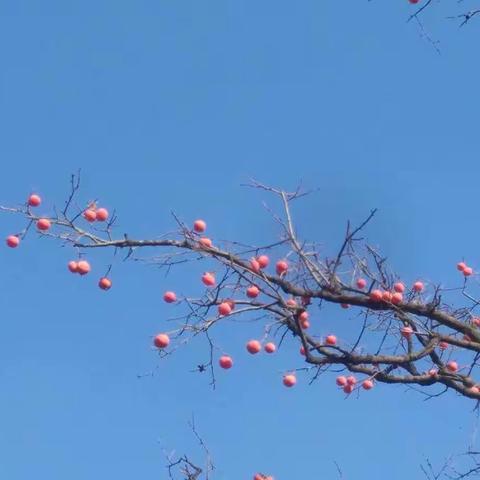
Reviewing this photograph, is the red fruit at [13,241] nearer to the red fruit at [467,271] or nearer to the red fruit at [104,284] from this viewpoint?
the red fruit at [104,284]

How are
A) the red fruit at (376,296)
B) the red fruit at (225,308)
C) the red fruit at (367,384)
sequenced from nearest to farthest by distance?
the red fruit at (225,308), the red fruit at (376,296), the red fruit at (367,384)

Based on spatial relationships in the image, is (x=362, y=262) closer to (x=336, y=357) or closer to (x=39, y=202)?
(x=336, y=357)

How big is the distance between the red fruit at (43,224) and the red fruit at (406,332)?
2208 millimetres

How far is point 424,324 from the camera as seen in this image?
484cm

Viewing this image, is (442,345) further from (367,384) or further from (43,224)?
(43,224)

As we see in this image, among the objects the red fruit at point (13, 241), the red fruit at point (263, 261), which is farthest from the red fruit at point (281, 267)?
the red fruit at point (13, 241)

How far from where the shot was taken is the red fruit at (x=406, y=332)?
15.7 feet

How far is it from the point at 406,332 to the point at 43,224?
7.40ft

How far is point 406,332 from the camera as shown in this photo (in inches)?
189

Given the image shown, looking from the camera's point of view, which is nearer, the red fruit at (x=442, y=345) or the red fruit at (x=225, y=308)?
the red fruit at (x=225, y=308)

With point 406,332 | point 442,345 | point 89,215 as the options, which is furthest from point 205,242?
point 442,345

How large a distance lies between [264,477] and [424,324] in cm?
155

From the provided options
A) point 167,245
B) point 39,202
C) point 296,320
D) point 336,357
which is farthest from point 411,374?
point 39,202

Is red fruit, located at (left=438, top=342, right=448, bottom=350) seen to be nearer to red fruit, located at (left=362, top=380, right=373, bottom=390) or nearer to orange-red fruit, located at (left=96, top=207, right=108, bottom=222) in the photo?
red fruit, located at (left=362, top=380, right=373, bottom=390)
